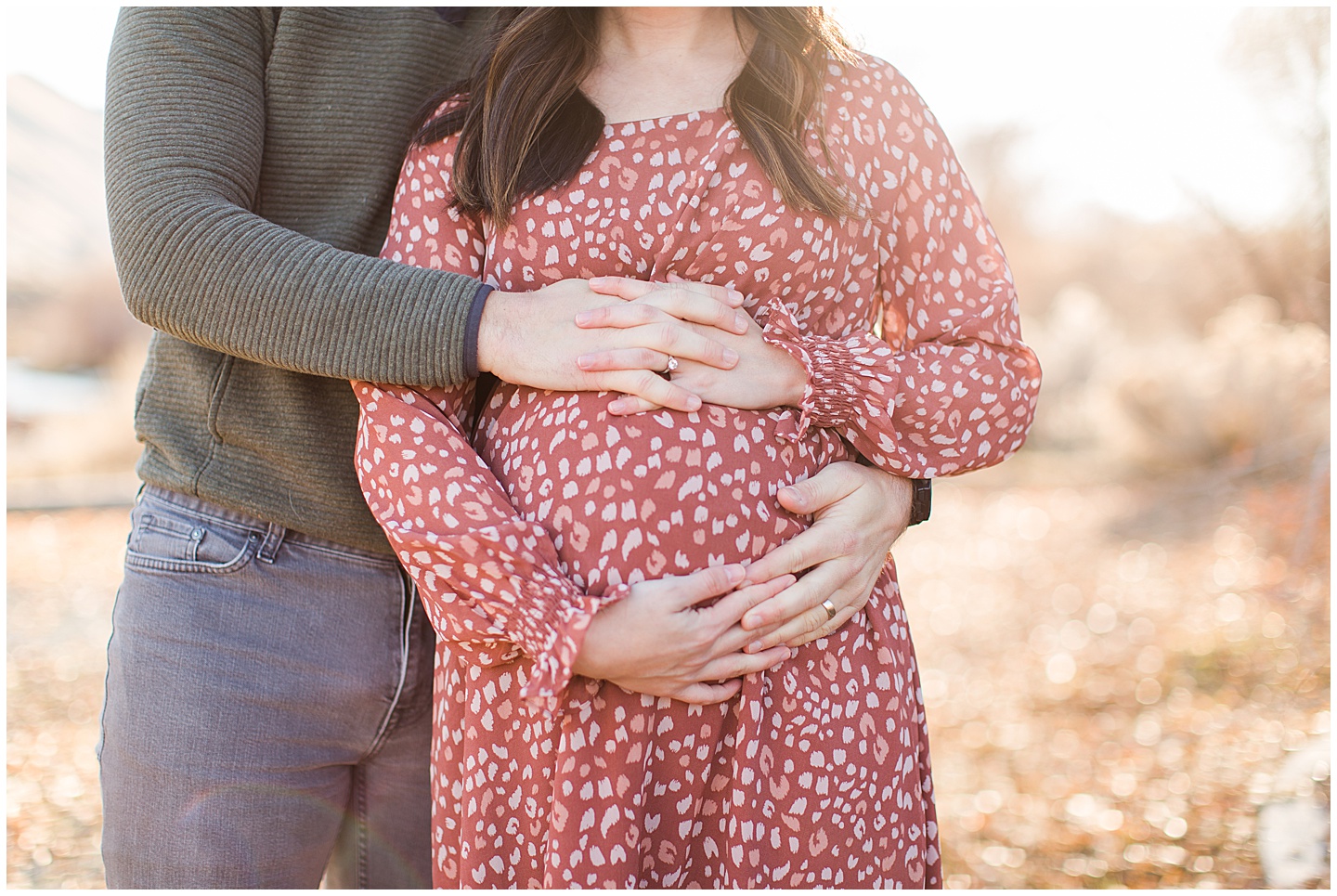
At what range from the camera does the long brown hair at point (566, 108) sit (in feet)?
4.63

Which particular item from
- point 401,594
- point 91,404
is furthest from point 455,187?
point 91,404

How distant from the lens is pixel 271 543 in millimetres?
1562

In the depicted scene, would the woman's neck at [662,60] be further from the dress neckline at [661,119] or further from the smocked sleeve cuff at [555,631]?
the smocked sleeve cuff at [555,631]

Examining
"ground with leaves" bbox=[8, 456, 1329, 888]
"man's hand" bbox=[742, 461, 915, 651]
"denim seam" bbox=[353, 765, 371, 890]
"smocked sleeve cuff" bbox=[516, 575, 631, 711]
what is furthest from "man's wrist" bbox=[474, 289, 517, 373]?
"ground with leaves" bbox=[8, 456, 1329, 888]

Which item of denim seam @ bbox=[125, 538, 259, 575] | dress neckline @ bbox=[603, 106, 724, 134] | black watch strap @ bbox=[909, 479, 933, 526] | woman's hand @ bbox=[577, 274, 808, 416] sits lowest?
denim seam @ bbox=[125, 538, 259, 575]

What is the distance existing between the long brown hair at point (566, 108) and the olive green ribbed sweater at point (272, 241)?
6.4 inches

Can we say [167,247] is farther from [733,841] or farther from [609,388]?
[733,841]

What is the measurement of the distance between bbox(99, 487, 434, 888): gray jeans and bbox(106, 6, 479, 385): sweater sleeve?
14.9 inches

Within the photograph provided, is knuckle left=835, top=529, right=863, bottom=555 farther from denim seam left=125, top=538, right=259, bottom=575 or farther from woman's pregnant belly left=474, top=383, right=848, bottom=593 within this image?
denim seam left=125, top=538, right=259, bottom=575

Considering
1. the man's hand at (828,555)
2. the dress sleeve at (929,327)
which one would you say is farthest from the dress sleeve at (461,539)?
the dress sleeve at (929,327)

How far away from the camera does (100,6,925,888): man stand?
4.39 feet

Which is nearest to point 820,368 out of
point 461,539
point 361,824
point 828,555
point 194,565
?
point 828,555

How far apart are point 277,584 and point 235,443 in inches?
9.6

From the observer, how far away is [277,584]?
5.13 feet
